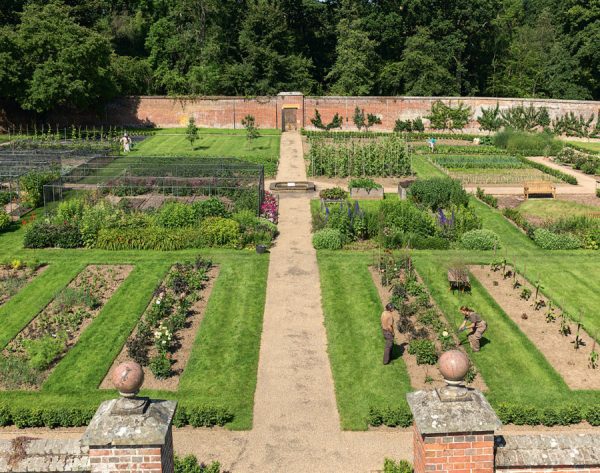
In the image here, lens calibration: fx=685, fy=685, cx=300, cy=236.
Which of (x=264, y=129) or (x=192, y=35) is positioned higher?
(x=192, y=35)

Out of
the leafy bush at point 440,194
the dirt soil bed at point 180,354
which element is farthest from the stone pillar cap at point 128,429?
the leafy bush at point 440,194

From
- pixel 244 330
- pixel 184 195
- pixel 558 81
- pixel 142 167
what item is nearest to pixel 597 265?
pixel 244 330

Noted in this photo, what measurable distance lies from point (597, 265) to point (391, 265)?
8.28 metres

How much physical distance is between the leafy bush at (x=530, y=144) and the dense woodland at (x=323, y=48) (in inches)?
563

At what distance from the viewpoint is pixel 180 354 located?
19062 millimetres

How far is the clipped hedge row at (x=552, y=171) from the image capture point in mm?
41781

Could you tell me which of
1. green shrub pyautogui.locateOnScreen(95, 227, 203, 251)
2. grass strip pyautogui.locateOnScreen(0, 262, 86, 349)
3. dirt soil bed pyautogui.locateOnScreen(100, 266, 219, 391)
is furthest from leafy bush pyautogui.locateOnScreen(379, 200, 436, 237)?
grass strip pyautogui.locateOnScreen(0, 262, 86, 349)

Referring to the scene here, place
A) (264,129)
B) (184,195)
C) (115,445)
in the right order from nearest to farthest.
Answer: (115,445), (184,195), (264,129)

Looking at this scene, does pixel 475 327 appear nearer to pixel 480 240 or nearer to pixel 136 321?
pixel 480 240

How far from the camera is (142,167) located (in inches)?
1407

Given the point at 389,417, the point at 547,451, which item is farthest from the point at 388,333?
the point at 547,451

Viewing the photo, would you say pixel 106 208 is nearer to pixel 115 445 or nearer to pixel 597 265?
pixel 597 265

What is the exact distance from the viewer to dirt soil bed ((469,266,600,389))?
18.1 meters

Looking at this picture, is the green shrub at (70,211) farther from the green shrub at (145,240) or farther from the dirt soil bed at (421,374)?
the dirt soil bed at (421,374)
